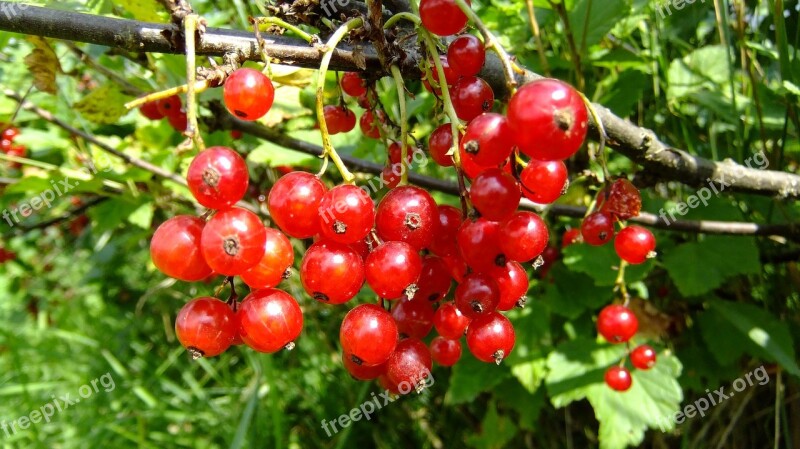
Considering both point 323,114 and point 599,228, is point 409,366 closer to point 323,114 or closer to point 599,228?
point 323,114

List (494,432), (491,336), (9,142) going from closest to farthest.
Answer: (491,336) → (494,432) → (9,142)

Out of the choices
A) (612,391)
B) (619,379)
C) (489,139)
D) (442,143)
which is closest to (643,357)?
(619,379)

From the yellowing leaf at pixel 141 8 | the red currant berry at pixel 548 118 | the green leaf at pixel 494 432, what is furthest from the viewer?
the green leaf at pixel 494 432

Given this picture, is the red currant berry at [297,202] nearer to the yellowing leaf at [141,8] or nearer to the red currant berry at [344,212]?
the red currant berry at [344,212]

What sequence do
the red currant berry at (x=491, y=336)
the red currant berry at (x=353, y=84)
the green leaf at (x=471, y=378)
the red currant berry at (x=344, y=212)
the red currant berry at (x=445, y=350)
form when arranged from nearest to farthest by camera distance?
the red currant berry at (x=344, y=212) < the red currant berry at (x=491, y=336) < the red currant berry at (x=445, y=350) < the red currant berry at (x=353, y=84) < the green leaf at (x=471, y=378)

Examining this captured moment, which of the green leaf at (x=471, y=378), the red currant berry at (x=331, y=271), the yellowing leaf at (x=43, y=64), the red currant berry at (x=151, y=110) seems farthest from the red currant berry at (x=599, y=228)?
the yellowing leaf at (x=43, y=64)
